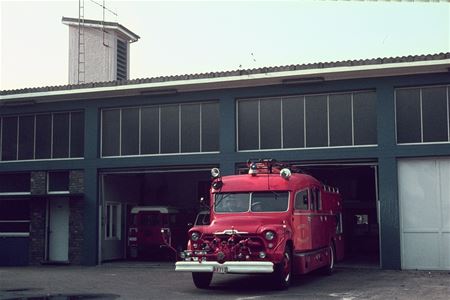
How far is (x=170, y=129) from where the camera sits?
70.8ft

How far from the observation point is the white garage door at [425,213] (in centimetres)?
1838

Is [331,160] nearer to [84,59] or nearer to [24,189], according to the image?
[24,189]

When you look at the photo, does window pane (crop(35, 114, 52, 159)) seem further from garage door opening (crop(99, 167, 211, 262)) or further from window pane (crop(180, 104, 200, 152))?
window pane (crop(180, 104, 200, 152))

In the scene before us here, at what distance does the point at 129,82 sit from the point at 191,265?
9601 millimetres

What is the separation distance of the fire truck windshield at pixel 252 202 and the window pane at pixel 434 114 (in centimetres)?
612

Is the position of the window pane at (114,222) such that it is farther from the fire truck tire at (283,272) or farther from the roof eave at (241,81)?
the fire truck tire at (283,272)

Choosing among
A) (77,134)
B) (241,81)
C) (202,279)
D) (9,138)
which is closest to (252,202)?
(202,279)

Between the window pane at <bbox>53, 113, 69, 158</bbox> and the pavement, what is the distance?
460 centimetres

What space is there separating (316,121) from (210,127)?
3.45m

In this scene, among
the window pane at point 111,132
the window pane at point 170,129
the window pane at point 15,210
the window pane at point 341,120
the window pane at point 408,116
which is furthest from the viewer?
the window pane at point 15,210

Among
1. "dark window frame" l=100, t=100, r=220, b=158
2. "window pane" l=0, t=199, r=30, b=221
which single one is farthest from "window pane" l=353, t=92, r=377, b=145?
"window pane" l=0, t=199, r=30, b=221

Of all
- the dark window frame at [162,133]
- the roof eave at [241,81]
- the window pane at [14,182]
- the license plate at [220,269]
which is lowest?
the license plate at [220,269]

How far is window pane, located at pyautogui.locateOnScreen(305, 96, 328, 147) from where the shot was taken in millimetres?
19750

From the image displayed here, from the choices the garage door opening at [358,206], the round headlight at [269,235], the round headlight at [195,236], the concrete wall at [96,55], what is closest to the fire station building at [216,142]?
the garage door opening at [358,206]
